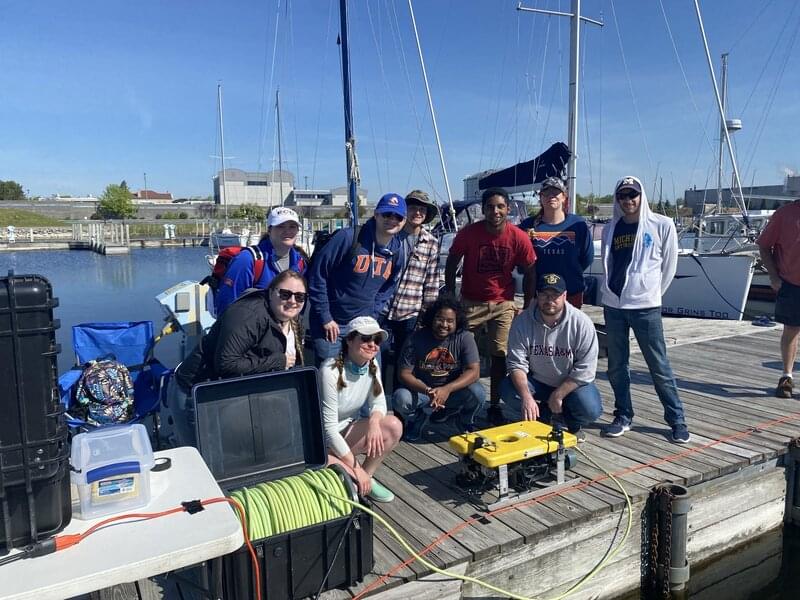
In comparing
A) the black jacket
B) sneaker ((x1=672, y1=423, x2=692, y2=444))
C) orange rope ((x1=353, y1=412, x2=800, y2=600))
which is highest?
the black jacket

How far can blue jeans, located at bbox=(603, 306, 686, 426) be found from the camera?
160 inches

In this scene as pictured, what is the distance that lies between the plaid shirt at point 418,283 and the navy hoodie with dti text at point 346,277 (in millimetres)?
341

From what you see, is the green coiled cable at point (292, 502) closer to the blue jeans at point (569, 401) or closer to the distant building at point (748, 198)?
the blue jeans at point (569, 401)

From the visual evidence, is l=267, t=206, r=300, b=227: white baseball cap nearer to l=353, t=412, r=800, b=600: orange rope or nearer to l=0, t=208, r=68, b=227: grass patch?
l=353, t=412, r=800, b=600: orange rope

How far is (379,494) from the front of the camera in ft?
11.1

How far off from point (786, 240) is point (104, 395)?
17.9 ft

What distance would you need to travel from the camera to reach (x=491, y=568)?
2.96 meters

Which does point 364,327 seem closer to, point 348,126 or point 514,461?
point 514,461

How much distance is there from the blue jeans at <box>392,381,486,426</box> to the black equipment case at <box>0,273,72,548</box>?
8.84 ft

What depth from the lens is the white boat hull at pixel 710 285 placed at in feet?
38.1

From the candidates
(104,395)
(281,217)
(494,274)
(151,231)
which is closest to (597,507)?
(494,274)

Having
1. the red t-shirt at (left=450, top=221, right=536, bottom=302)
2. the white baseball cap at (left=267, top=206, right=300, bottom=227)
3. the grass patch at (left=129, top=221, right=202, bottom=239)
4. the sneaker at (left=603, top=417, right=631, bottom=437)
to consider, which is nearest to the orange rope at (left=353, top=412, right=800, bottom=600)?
the sneaker at (left=603, top=417, right=631, bottom=437)

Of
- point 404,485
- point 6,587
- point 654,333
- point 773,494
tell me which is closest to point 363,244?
point 404,485

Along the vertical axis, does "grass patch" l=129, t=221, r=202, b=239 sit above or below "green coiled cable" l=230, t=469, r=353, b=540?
above
